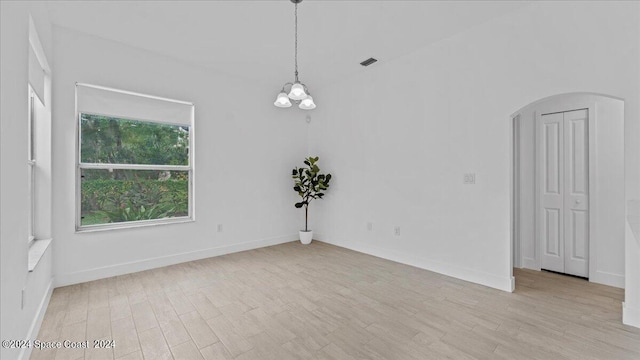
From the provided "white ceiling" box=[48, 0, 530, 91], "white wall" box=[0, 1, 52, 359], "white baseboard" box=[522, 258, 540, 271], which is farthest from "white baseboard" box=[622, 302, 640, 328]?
"white wall" box=[0, 1, 52, 359]

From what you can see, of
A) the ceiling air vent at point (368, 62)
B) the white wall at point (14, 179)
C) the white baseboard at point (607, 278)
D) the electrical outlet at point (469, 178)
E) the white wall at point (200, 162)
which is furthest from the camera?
the ceiling air vent at point (368, 62)

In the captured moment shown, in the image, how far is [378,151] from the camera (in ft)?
14.6

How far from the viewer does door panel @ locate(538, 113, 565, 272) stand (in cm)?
369

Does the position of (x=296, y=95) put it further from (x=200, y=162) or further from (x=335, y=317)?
(x=200, y=162)

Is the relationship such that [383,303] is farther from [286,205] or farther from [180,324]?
[286,205]

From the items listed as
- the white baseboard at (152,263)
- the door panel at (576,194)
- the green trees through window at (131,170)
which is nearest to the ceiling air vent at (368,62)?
the door panel at (576,194)

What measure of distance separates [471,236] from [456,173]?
808mm

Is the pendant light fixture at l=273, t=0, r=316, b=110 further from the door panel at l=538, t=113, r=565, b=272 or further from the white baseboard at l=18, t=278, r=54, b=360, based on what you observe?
the door panel at l=538, t=113, r=565, b=272

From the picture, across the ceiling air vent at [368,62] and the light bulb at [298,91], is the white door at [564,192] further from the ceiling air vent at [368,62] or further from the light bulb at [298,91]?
the light bulb at [298,91]

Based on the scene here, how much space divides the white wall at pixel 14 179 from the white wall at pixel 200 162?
1368mm

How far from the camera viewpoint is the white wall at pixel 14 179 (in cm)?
153

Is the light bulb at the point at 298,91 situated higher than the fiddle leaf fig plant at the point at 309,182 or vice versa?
the light bulb at the point at 298,91

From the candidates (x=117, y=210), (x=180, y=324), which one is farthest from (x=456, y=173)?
(x=117, y=210)

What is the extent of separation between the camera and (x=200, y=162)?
430cm
